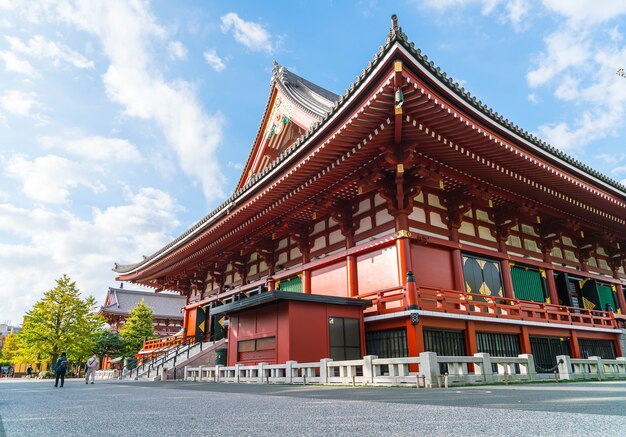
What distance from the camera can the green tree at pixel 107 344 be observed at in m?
34.7

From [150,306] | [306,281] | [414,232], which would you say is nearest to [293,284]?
[306,281]

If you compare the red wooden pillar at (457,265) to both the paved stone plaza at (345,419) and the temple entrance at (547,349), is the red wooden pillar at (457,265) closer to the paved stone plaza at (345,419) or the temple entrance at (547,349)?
the temple entrance at (547,349)

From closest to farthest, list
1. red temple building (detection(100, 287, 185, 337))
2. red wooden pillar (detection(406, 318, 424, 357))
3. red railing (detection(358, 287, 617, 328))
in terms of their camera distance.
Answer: red wooden pillar (detection(406, 318, 424, 357)) < red railing (detection(358, 287, 617, 328)) < red temple building (detection(100, 287, 185, 337))

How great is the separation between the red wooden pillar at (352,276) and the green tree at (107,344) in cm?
2872

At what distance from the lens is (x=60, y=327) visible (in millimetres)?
33500

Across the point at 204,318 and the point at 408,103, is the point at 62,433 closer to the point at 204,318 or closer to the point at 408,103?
the point at 408,103

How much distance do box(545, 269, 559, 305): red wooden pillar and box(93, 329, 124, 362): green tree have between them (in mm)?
33256

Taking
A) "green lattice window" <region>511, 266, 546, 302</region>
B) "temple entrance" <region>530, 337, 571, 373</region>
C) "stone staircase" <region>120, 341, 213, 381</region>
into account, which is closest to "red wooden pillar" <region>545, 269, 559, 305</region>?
"green lattice window" <region>511, 266, 546, 302</region>

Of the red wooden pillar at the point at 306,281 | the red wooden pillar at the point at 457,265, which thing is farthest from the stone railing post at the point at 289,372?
the red wooden pillar at the point at 457,265

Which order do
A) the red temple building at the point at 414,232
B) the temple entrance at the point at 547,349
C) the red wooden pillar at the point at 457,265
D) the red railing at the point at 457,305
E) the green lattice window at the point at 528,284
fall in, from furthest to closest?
the green lattice window at the point at 528,284
the temple entrance at the point at 547,349
the red wooden pillar at the point at 457,265
the red railing at the point at 457,305
the red temple building at the point at 414,232

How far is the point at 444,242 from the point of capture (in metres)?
14.0

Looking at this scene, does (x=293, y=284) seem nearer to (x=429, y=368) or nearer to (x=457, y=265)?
(x=457, y=265)

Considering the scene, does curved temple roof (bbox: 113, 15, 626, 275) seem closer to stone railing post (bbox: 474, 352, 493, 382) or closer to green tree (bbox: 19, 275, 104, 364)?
stone railing post (bbox: 474, 352, 493, 382)

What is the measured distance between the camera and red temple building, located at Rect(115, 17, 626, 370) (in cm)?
1084
